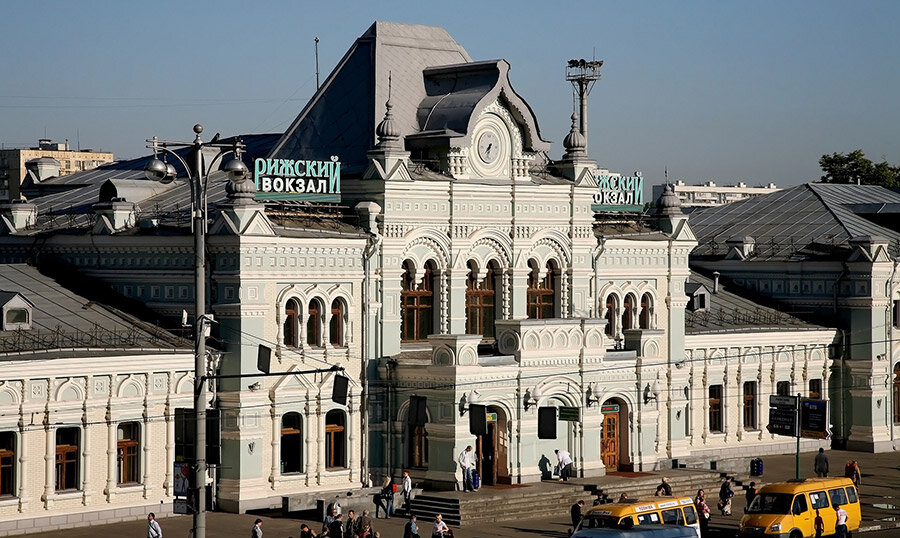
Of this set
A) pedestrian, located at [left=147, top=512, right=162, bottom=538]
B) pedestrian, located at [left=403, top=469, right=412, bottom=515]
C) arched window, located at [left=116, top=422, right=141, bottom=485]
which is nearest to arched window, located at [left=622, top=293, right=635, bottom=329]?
pedestrian, located at [left=403, top=469, right=412, bottom=515]

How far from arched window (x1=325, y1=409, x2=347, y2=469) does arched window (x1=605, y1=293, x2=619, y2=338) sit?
12.6 meters

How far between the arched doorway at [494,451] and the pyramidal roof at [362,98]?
9936 mm

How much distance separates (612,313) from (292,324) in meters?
14.6

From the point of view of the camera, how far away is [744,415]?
69375mm

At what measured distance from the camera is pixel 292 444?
54375mm

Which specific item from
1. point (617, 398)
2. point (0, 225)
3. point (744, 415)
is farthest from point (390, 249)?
point (744, 415)

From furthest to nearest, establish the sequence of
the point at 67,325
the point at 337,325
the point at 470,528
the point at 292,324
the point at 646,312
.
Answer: the point at 646,312
the point at 337,325
the point at 292,324
the point at 67,325
the point at 470,528

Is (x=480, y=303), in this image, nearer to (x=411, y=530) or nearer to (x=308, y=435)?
(x=308, y=435)

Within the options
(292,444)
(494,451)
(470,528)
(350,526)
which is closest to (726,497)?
(494,451)

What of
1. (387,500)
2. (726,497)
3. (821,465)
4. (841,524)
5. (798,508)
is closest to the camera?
(798,508)

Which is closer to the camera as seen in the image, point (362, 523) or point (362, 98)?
point (362, 523)

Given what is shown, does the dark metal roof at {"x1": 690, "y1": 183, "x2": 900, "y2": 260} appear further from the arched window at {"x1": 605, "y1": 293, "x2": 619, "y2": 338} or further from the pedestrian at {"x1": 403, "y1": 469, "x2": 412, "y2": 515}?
the pedestrian at {"x1": 403, "y1": 469, "x2": 412, "y2": 515}

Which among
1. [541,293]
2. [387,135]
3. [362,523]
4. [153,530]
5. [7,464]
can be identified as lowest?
[362,523]

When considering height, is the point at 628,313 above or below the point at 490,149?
below
